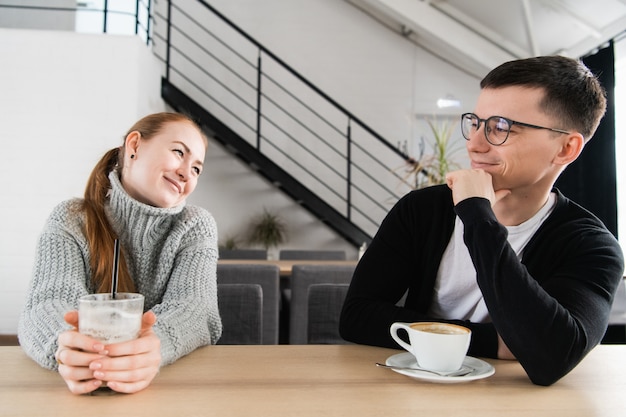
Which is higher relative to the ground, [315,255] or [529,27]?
[529,27]

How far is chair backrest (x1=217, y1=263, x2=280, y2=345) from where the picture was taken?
2.18 meters

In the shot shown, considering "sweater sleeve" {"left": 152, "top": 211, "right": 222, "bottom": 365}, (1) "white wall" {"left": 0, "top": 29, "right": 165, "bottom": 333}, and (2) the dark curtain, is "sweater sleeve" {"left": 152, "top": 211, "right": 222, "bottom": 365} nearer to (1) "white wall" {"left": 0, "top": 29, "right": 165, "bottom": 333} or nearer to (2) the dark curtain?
(1) "white wall" {"left": 0, "top": 29, "right": 165, "bottom": 333}

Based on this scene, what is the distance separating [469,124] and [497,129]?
0.07 meters

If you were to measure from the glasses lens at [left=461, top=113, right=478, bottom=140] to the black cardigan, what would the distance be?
0.17m

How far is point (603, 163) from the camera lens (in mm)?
4773

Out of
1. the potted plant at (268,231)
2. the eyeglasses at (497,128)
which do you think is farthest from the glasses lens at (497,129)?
the potted plant at (268,231)

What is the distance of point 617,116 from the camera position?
15.8ft

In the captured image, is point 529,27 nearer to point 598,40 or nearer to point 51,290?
point 598,40

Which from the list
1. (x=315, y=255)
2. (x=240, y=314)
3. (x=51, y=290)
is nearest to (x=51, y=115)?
(x=315, y=255)

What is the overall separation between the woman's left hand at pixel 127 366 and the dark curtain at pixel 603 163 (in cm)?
488

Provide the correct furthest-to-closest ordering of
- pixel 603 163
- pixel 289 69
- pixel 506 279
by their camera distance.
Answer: pixel 289 69 < pixel 603 163 < pixel 506 279

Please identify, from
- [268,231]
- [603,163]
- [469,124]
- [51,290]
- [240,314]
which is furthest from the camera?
[268,231]

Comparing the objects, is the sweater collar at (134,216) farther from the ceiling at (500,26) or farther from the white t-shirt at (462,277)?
the ceiling at (500,26)

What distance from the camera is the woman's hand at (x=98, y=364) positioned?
0.70 m
